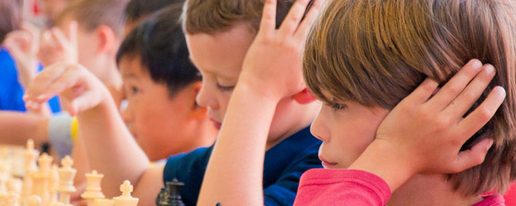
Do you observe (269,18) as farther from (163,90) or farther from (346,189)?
(163,90)


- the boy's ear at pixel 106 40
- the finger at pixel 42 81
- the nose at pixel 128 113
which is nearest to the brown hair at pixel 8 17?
the boy's ear at pixel 106 40

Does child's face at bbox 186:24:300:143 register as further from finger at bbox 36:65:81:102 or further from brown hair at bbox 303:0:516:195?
brown hair at bbox 303:0:516:195

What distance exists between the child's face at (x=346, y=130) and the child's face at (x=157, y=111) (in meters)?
0.90

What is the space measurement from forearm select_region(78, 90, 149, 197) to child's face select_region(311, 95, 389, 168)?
0.70m

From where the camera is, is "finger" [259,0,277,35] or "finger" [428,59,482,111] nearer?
"finger" [428,59,482,111]

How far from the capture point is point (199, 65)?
3.98 ft

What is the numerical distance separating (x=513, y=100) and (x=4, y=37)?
8.07 ft

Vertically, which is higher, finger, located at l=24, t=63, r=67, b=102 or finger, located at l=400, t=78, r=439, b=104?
finger, located at l=24, t=63, r=67, b=102

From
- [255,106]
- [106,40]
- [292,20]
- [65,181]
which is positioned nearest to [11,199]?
[65,181]

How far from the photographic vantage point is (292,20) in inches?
43.5

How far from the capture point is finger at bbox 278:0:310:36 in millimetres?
1105

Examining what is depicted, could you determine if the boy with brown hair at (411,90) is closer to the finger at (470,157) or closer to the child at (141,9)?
the finger at (470,157)

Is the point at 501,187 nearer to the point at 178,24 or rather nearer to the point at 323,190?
the point at 323,190

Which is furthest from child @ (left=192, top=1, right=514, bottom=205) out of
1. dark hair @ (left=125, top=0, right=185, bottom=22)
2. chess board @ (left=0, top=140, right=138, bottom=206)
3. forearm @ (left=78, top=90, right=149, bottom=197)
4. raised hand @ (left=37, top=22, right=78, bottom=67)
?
raised hand @ (left=37, top=22, right=78, bottom=67)
